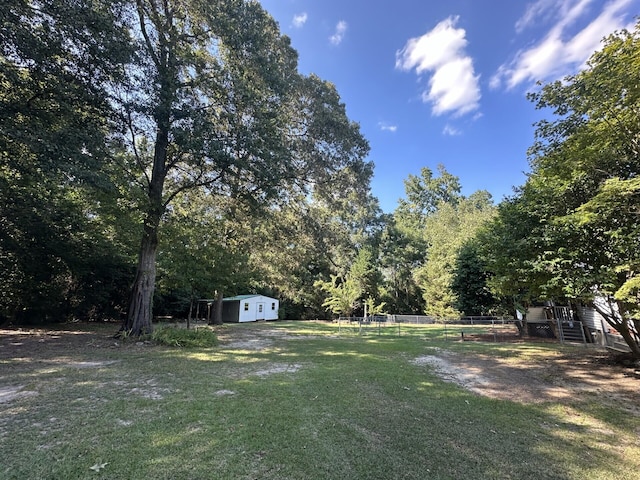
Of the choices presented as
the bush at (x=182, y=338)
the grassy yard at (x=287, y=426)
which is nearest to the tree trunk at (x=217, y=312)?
the bush at (x=182, y=338)

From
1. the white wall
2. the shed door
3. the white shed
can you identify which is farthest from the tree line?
the shed door

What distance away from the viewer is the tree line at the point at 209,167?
6.66m

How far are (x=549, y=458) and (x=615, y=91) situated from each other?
21.6ft

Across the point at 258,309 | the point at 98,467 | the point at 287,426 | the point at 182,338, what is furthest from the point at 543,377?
the point at 258,309

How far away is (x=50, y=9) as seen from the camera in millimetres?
7141

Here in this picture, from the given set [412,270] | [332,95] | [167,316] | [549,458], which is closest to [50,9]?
[332,95]

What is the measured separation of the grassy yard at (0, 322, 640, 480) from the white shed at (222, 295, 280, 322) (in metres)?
18.9

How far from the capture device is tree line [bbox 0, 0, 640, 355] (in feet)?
21.9

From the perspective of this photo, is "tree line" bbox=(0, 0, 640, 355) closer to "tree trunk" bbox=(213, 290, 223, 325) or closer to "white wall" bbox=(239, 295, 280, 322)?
"tree trunk" bbox=(213, 290, 223, 325)

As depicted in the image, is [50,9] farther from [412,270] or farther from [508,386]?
[412,270]

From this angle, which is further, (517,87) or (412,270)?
(412,270)

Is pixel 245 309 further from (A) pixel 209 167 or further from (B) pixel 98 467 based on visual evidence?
(B) pixel 98 467

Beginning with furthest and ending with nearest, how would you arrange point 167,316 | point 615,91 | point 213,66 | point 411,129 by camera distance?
1. point 167,316
2. point 411,129
3. point 213,66
4. point 615,91

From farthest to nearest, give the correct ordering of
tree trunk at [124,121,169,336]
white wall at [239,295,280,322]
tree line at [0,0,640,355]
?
white wall at [239,295,280,322]
tree trunk at [124,121,169,336]
tree line at [0,0,640,355]
